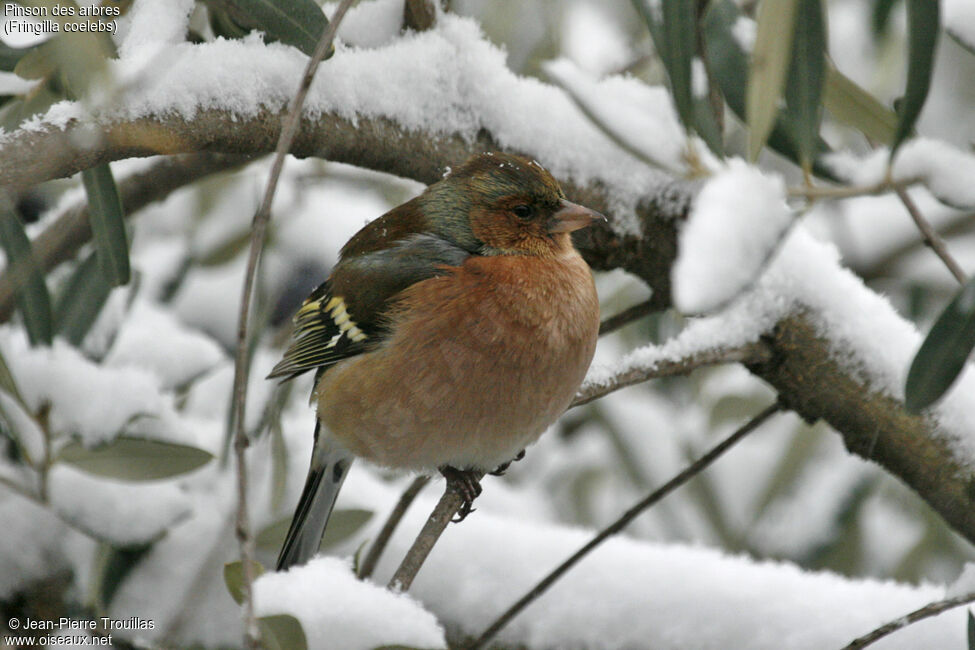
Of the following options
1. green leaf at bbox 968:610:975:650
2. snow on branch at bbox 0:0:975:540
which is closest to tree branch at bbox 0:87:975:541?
snow on branch at bbox 0:0:975:540

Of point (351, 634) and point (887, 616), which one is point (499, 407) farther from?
point (887, 616)

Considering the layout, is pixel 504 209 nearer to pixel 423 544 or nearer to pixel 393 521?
pixel 393 521

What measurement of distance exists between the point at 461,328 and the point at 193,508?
0.99m

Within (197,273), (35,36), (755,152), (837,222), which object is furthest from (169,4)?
(837,222)

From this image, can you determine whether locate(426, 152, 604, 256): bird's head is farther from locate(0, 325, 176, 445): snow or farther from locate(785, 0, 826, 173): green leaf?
locate(0, 325, 176, 445): snow

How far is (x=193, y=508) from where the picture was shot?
8.96 feet

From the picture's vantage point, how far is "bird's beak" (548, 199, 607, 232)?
2.35 m

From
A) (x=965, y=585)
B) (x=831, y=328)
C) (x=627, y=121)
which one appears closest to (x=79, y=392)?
(x=627, y=121)

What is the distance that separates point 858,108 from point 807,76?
1.15 feet

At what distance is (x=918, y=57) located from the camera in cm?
142

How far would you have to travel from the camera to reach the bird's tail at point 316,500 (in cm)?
260

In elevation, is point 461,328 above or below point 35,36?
below

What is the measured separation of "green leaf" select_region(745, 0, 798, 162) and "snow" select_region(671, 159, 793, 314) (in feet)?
0.28

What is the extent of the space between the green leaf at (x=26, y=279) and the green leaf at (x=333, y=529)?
0.76 metres
